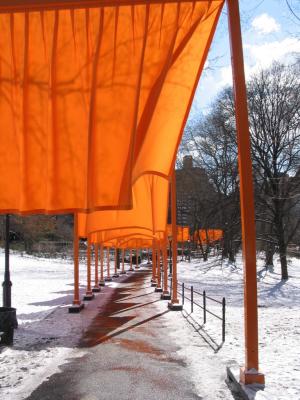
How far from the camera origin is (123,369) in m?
7.64

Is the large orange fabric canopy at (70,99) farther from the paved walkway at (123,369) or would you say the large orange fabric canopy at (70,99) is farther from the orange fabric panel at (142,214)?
the orange fabric panel at (142,214)

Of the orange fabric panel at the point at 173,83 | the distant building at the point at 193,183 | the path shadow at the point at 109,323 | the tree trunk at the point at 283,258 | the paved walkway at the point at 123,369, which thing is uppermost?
the distant building at the point at 193,183

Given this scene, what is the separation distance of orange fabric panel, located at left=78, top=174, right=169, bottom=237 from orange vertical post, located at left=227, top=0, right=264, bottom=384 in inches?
356

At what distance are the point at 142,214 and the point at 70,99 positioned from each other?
10479 millimetres

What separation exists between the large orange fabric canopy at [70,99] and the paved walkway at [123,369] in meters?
2.45

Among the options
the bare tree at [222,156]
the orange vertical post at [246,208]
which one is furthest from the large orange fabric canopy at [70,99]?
the bare tree at [222,156]

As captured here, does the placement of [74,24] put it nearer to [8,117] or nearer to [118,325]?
[8,117]

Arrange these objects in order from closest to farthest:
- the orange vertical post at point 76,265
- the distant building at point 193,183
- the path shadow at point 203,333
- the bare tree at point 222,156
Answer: the path shadow at point 203,333 < the orange vertical post at point 76,265 < the bare tree at point 222,156 < the distant building at point 193,183

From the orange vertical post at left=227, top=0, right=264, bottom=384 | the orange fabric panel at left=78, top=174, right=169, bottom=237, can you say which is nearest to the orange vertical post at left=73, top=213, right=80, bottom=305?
the orange fabric panel at left=78, top=174, right=169, bottom=237

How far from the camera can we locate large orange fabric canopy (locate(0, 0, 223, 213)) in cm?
665

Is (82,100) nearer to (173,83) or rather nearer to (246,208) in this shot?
(173,83)

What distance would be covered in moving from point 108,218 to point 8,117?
1010 centimetres

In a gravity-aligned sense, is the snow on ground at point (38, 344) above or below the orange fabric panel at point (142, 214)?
below

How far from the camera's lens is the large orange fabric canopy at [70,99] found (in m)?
6.65
